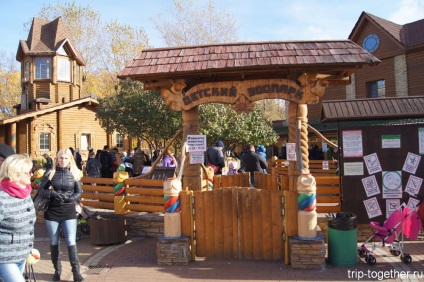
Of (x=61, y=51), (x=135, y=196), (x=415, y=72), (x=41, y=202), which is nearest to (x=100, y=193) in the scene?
(x=135, y=196)

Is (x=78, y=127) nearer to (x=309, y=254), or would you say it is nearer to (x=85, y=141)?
(x=85, y=141)

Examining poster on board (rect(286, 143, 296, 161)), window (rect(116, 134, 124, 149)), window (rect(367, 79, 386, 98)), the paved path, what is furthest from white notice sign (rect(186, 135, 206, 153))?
window (rect(116, 134, 124, 149))

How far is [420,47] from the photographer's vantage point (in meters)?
19.1

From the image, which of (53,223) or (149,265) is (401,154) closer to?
(149,265)

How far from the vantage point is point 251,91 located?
663cm

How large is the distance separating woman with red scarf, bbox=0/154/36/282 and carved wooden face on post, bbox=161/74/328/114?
383 cm

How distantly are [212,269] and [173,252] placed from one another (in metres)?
0.69

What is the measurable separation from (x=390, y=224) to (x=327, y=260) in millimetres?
1091

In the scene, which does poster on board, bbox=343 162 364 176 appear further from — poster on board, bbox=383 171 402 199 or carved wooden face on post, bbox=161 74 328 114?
carved wooden face on post, bbox=161 74 328 114

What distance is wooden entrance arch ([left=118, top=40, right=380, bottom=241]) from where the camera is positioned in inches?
245

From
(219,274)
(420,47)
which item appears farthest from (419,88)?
(219,274)

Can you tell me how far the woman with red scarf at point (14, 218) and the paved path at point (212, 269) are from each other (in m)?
2.20

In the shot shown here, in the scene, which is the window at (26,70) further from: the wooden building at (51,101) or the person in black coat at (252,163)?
the person in black coat at (252,163)

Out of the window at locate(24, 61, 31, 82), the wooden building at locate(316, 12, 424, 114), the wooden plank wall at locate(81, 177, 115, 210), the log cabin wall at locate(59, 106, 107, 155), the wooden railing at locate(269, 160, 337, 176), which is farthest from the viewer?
the window at locate(24, 61, 31, 82)
